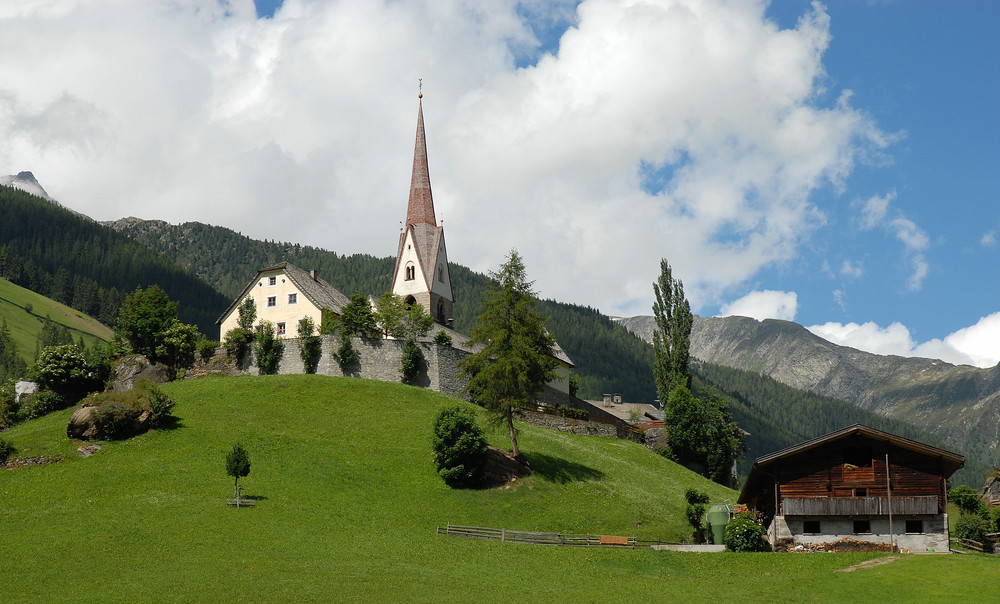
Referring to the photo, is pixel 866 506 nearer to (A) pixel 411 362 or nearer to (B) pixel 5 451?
(A) pixel 411 362

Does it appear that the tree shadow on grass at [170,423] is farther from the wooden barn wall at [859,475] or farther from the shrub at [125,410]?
the wooden barn wall at [859,475]

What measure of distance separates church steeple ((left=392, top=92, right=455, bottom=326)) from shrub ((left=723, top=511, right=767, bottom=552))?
5104 centimetres

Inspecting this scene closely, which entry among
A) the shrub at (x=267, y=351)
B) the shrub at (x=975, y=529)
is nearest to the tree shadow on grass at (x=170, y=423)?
the shrub at (x=267, y=351)

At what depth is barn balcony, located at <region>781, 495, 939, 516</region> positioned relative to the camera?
46.8m

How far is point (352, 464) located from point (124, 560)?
19841mm

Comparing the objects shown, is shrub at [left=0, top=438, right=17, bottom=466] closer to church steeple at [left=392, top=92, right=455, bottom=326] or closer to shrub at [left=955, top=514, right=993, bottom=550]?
church steeple at [left=392, top=92, right=455, bottom=326]

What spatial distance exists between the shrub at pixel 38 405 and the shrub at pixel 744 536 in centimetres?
5353

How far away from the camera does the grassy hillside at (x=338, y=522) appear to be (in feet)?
116

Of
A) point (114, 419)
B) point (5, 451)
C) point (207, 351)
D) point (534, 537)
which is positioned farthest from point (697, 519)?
point (207, 351)

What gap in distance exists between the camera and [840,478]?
47875mm

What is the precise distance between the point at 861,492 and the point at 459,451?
2294 cm

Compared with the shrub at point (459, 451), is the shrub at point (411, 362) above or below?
above

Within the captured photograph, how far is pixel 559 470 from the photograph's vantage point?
60.9 metres

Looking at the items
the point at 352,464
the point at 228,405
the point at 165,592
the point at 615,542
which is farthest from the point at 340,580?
the point at 228,405
